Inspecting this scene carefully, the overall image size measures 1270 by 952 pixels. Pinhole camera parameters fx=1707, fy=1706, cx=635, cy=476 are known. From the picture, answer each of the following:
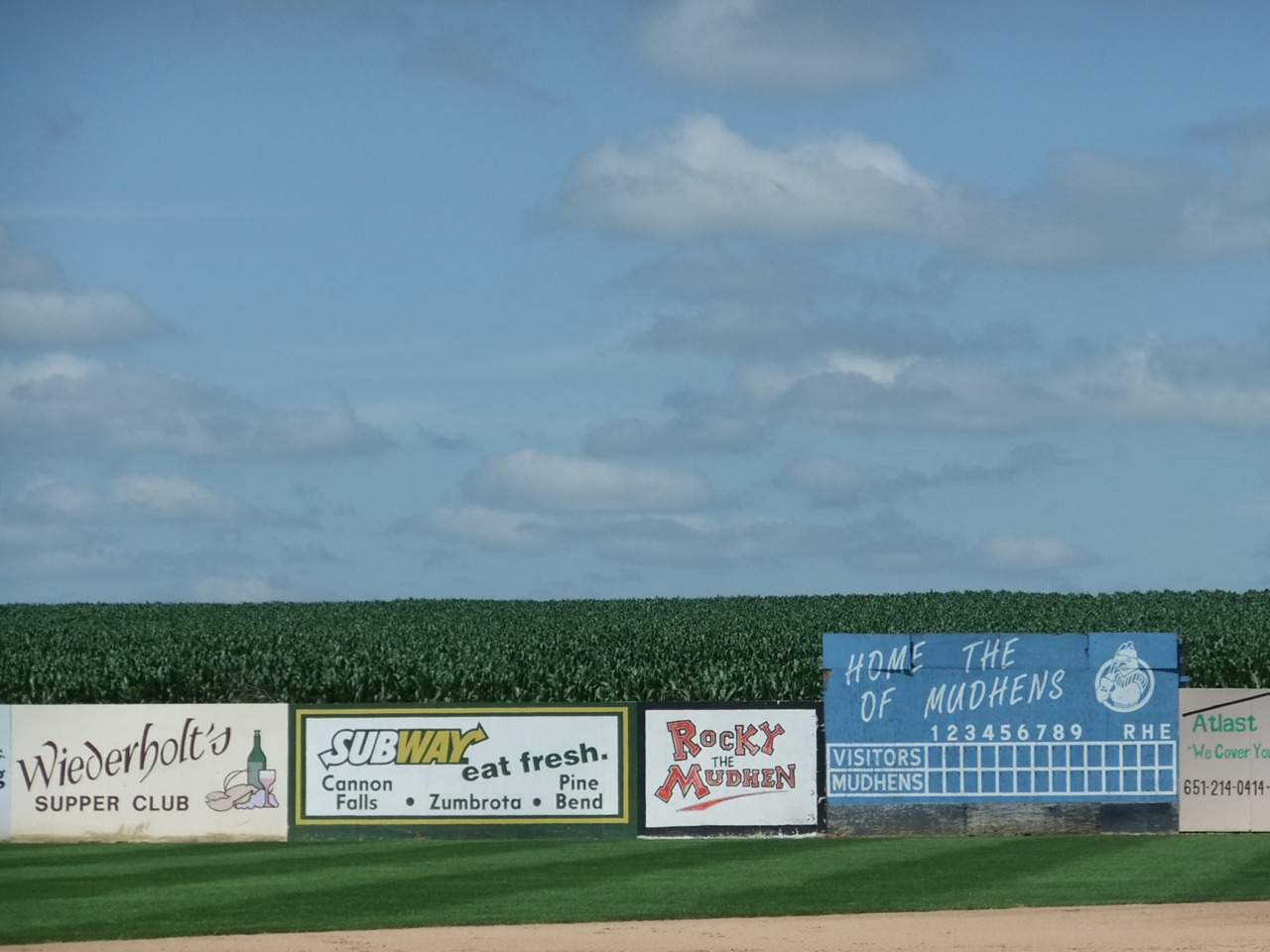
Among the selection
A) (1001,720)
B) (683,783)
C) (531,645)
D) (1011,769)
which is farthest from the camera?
(531,645)

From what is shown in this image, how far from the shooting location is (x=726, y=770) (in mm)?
25750

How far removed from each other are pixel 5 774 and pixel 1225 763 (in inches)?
734

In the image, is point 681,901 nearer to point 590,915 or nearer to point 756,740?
point 590,915

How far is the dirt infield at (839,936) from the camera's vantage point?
618 inches

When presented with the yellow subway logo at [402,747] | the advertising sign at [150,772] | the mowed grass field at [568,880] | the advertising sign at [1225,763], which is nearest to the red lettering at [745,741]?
the mowed grass field at [568,880]

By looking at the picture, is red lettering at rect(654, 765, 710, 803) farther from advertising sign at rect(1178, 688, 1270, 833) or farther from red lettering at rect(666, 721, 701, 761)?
advertising sign at rect(1178, 688, 1270, 833)

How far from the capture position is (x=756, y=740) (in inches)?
1018

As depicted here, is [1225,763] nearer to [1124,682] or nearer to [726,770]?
[1124,682]

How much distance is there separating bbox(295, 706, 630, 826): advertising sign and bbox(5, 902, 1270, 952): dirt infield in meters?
8.53

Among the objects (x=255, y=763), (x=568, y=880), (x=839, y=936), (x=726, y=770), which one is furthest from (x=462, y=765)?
(x=839, y=936)

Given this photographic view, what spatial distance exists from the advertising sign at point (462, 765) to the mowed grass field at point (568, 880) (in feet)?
1.92

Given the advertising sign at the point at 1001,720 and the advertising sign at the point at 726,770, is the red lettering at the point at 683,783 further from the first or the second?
the advertising sign at the point at 1001,720

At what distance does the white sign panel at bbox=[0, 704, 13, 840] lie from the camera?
26.1 meters

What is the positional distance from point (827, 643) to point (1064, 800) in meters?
4.30
